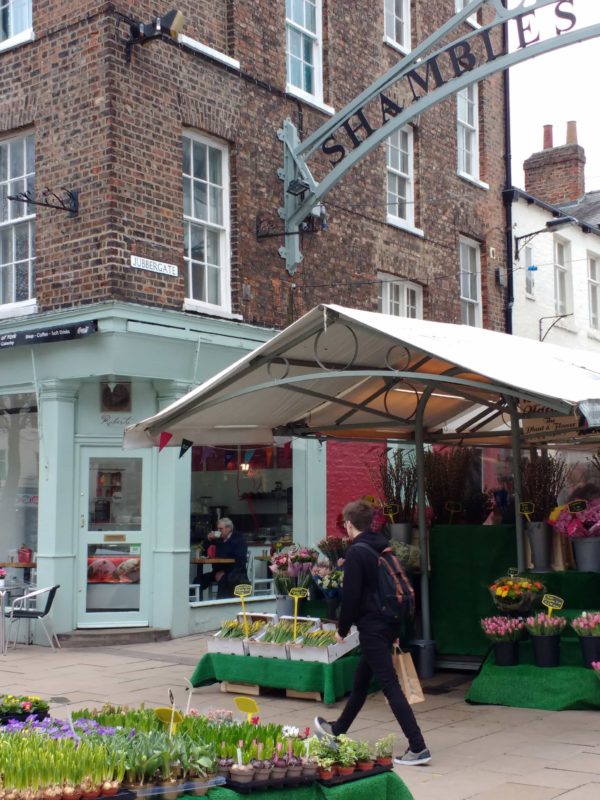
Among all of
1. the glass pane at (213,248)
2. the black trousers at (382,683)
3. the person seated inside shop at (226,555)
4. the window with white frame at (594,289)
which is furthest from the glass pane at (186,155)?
the window with white frame at (594,289)

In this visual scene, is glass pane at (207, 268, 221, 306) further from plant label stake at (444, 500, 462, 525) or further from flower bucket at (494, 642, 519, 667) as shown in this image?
flower bucket at (494, 642, 519, 667)

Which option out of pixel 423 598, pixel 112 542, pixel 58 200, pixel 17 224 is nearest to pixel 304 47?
pixel 58 200

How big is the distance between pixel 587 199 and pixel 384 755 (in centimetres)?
2363

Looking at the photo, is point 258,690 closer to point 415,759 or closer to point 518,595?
point 518,595

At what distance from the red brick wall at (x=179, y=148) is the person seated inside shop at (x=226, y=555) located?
113 inches

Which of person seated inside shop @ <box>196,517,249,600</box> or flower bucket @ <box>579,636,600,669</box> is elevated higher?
person seated inside shop @ <box>196,517,249,600</box>

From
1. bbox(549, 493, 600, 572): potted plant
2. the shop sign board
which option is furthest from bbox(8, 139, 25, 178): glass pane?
bbox(549, 493, 600, 572): potted plant

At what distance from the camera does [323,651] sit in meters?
8.59

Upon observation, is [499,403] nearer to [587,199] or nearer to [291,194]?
[291,194]

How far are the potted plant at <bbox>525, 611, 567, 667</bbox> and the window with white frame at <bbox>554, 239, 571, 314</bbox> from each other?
48.4ft

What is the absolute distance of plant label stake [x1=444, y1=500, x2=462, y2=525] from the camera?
10.6 m

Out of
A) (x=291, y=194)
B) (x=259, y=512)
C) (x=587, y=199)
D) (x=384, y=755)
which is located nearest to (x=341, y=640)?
(x=384, y=755)

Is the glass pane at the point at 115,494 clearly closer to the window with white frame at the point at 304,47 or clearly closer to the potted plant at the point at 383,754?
the window with white frame at the point at 304,47

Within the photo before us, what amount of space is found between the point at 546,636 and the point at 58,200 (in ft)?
26.2
